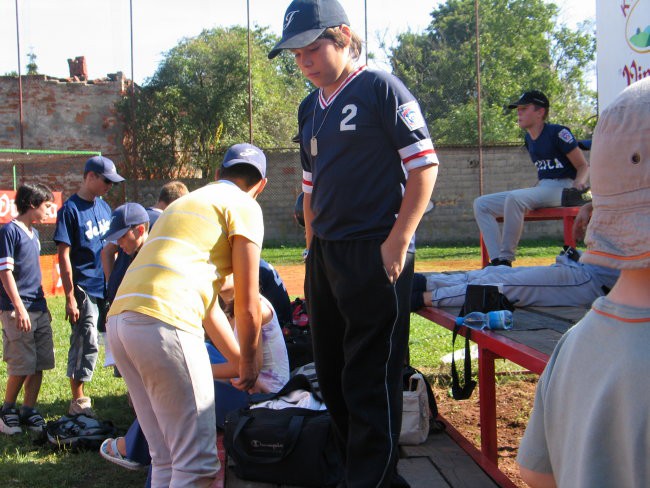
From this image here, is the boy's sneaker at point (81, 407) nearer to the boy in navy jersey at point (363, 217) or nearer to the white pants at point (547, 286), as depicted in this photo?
the white pants at point (547, 286)

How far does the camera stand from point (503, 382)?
6758 millimetres

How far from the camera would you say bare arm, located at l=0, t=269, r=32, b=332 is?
A: 5.20m

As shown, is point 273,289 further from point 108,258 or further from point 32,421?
point 32,421

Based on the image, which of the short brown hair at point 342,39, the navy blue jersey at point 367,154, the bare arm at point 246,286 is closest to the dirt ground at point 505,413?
the bare arm at point 246,286

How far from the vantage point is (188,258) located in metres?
2.70

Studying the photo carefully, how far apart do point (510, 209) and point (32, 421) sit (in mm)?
3947

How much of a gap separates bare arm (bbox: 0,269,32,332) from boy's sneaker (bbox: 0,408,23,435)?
1.93ft

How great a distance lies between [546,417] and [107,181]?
16.3 ft

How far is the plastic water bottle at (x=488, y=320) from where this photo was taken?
12.5 ft

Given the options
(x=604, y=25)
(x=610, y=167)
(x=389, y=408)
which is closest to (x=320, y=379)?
(x=389, y=408)

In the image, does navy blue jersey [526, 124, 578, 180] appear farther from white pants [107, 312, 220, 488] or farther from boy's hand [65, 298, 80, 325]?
white pants [107, 312, 220, 488]

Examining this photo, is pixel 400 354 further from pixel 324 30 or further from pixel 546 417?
pixel 546 417

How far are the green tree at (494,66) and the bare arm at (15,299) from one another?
27.6m

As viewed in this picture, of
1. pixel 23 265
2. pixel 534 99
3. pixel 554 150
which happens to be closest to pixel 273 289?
pixel 23 265
